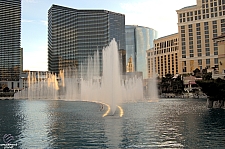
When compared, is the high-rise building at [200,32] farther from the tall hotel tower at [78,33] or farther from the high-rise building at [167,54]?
the tall hotel tower at [78,33]

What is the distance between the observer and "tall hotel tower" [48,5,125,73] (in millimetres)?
142750

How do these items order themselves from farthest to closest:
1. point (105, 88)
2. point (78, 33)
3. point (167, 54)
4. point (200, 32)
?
point (167, 54) < point (78, 33) < point (200, 32) < point (105, 88)

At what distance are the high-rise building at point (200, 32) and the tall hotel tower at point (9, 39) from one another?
4022 inches

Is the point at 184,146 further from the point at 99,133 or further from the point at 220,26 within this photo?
the point at 220,26

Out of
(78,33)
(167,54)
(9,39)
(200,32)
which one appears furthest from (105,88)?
(9,39)

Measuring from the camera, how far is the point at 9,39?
180375mm

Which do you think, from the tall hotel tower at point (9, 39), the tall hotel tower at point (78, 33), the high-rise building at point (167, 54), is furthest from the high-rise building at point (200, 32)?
the tall hotel tower at point (9, 39)

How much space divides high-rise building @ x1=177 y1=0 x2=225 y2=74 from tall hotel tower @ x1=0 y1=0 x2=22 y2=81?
10216cm

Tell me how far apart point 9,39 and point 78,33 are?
5820cm

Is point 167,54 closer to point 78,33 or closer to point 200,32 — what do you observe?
point 200,32

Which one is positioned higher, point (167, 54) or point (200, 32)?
point (200, 32)

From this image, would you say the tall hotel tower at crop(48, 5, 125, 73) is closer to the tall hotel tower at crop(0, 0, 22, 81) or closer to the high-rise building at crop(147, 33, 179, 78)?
the high-rise building at crop(147, 33, 179, 78)


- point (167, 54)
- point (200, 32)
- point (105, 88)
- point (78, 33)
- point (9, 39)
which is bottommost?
point (105, 88)

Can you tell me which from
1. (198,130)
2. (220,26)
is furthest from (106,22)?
(198,130)
